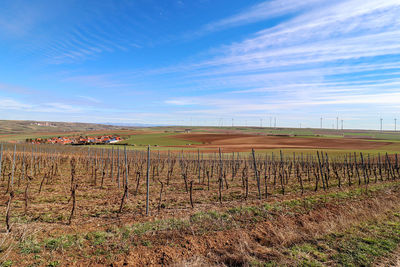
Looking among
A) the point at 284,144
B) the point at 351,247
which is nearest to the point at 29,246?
the point at 351,247

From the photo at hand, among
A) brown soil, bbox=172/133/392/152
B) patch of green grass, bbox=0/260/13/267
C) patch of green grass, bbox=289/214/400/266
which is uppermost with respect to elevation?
patch of green grass, bbox=0/260/13/267

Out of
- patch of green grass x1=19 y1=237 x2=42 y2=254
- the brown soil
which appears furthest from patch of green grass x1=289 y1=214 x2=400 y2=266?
the brown soil

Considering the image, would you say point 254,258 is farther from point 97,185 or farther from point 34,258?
point 97,185

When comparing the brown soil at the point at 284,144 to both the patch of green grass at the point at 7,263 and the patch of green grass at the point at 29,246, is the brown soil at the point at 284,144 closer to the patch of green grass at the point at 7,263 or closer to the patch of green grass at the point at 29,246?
the patch of green grass at the point at 29,246

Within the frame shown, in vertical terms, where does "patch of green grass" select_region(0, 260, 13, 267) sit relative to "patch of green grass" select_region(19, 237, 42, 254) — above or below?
above

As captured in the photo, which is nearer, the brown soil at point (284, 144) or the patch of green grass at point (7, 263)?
the patch of green grass at point (7, 263)

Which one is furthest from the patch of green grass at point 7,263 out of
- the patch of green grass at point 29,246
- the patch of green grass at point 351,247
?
the patch of green grass at point 351,247

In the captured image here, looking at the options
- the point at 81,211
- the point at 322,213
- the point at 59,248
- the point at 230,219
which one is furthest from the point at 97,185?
the point at 322,213

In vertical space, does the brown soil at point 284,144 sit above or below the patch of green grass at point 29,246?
below

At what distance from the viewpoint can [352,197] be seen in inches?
385

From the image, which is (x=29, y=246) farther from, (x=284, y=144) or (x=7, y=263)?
(x=284, y=144)

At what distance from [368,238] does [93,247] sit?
7.06 metres

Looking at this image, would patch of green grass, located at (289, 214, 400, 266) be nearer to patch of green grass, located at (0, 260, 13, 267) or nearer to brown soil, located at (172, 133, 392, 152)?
patch of green grass, located at (0, 260, 13, 267)

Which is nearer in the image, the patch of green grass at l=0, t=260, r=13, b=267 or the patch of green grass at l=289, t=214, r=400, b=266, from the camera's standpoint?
the patch of green grass at l=0, t=260, r=13, b=267
